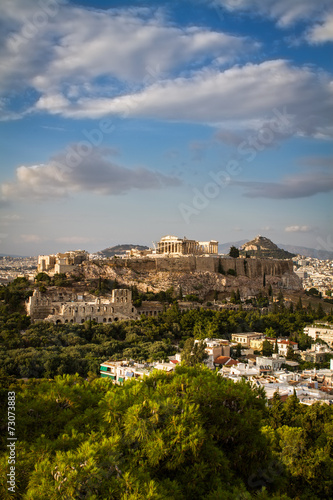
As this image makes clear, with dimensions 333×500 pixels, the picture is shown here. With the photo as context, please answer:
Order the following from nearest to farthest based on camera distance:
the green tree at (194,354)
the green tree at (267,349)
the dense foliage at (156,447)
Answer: the dense foliage at (156,447) < the green tree at (194,354) < the green tree at (267,349)

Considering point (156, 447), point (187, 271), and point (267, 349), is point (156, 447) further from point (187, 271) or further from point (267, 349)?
point (187, 271)

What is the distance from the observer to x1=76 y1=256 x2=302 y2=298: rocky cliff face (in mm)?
42344

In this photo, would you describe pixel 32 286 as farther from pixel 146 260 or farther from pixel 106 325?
pixel 146 260

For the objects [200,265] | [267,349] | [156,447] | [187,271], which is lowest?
[267,349]

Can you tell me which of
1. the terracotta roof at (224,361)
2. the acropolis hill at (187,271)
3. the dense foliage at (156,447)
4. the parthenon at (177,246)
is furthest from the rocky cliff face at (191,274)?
the dense foliage at (156,447)

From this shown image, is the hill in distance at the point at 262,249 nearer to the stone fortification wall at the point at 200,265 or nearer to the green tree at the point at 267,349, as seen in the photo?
the stone fortification wall at the point at 200,265

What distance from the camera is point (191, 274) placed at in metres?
46.5

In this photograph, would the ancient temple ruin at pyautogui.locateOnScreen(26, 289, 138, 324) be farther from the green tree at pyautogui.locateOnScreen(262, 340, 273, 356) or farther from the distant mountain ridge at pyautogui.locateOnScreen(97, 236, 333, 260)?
the distant mountain ridge at pyautogui.locateOnScreen(97, 236, 333, 260)

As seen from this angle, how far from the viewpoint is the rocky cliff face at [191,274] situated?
42.3 metres

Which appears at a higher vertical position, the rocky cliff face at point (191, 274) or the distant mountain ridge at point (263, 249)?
the distant mountain ridge at point (263, 249)

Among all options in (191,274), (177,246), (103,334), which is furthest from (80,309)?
(177,246)

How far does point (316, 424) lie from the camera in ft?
38.7

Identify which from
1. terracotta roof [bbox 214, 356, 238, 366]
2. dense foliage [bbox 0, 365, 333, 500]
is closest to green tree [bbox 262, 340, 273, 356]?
terracotta roof [bbox 214, 356, 238, 366]

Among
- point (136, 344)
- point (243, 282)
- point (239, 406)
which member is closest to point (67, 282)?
point (136, 344)
